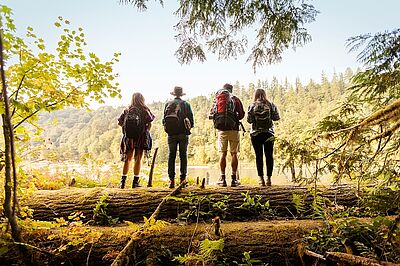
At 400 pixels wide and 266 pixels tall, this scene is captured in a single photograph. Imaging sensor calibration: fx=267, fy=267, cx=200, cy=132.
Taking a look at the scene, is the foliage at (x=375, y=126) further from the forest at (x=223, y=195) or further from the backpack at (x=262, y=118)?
the backpack at (x=262, y=118)

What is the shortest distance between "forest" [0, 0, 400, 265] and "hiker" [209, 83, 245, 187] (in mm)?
700

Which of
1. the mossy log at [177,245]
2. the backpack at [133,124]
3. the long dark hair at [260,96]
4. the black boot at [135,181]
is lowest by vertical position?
the mossy log at [177,245]

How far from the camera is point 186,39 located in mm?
3539

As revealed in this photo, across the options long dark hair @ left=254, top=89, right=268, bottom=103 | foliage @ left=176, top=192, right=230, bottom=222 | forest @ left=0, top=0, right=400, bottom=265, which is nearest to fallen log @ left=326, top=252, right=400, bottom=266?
forest @ left=0, top=0, right=400, bottom=265

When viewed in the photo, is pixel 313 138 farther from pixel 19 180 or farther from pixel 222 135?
pixel 19 180

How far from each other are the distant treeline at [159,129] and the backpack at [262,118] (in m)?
0.31

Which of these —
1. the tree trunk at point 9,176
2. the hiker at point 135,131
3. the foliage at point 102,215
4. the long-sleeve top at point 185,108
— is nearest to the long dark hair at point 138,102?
the hiker at point 135,131

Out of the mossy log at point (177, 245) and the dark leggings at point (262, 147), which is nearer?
the mossy log at point (177, 245)

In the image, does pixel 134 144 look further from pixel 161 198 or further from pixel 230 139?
pixel 230 139

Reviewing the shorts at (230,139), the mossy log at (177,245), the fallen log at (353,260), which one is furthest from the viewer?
the shorts at (230,139)

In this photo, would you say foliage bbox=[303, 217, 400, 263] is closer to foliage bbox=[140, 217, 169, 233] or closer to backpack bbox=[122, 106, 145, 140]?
foliage bbox=[140, 217, 169, 233]

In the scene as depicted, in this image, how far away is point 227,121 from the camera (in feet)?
17.4

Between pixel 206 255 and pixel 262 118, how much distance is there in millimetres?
2881

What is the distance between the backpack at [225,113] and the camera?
5.32 metres
